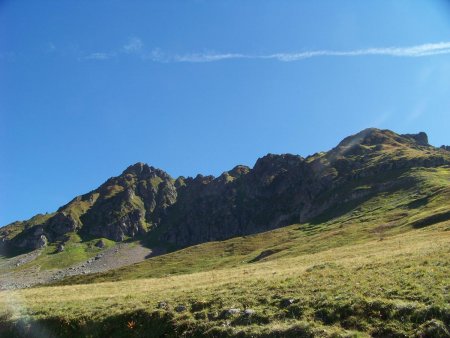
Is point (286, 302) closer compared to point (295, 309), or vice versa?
point (295, 309)

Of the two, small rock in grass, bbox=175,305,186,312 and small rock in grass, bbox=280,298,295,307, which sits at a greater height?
small rock in grass, bbox=175,305,186,312

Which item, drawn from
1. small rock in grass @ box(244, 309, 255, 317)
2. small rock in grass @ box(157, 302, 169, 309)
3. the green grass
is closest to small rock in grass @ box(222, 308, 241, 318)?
small rock in grass @ box(244, 309, 255, 317)

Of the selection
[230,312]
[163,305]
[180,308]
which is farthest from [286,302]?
[163,305]

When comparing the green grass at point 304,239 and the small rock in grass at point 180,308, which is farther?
the green grass at point 304,239

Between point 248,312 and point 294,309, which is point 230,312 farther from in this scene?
point 294,309

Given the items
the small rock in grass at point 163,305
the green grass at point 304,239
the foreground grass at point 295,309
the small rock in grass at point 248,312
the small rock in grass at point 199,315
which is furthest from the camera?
the green grass at point 304,239

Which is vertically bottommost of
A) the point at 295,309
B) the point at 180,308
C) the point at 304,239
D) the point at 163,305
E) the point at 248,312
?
the point at 304,239

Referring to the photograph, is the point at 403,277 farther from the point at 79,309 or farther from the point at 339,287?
the point at 79,309

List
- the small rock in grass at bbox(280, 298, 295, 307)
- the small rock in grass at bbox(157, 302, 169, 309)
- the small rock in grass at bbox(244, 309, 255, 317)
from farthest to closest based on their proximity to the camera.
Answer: the small rock in grass at bbox(157, 302, 169, 309) → the small rock in grass at bbox(280, 298, 295, 307) → the small rock in grass at bbox(244, 309, 255, 317)

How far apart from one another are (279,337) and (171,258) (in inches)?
6054

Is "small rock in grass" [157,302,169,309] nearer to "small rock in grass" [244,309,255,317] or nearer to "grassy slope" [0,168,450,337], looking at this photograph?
"grassy slope" [0,168,450,337]

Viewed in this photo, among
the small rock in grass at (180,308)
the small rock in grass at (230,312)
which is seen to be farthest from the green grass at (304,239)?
the small rock in grass at (230,312)

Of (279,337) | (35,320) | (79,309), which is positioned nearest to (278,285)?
(279,337)

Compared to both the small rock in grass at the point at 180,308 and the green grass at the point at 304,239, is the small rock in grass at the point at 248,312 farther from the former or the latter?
the green grass at the point at 304,239
